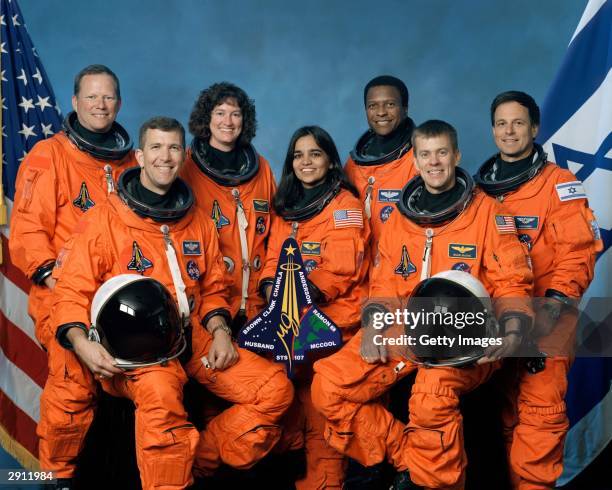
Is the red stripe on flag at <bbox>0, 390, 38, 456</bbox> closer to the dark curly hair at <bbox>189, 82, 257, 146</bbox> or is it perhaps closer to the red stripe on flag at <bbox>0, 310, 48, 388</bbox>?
the red stripe on flag at <bbox>0, 310, 48, 388</bbox>

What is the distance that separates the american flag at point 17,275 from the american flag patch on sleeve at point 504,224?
253 cm

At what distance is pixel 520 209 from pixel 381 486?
1.39 meters

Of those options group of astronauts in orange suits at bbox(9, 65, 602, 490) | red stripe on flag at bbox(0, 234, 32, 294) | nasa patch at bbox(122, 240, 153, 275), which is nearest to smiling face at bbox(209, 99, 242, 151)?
group of astronauts in orange suits at bbox(9, 65, 602, 490)

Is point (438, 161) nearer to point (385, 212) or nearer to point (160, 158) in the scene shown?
point (385, 212)

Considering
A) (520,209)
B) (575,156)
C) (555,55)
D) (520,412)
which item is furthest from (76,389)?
(555,55)

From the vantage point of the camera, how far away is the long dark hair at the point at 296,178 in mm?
3797

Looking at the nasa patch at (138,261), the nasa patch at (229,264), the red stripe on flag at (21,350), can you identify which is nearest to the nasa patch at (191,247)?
the nasa patch at (138,261)

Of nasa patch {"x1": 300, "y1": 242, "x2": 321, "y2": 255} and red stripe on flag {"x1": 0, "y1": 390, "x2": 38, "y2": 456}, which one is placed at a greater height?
nasa patch {"x1": 300, "y1": 242, "x2": 321, "y2": 255}

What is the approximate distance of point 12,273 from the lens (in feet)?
13.6

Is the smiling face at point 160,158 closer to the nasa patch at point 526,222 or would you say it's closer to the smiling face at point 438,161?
the smiling face at point 438,161

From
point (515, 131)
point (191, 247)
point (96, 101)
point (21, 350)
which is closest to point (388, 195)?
point (515, 131)

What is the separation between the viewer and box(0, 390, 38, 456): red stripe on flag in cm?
416

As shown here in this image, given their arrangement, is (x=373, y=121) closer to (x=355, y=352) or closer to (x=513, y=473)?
(x=355, y=352)
